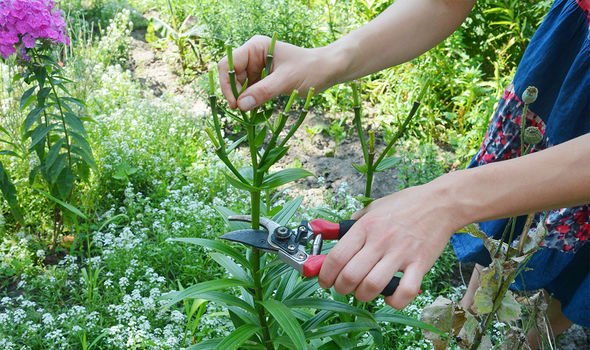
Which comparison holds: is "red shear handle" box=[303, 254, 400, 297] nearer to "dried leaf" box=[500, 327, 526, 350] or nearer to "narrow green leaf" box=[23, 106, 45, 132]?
"dried leaf" box=[500, 327, 526, 350]

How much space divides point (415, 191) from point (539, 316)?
0.60 meters

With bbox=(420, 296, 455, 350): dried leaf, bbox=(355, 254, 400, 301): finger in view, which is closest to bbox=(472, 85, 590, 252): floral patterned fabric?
bbox=(420, 296, 455, 350): dried leaf

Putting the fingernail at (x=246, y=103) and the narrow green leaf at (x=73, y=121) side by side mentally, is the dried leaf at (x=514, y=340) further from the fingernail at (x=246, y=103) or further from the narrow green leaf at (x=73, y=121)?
the narrow green leaf at (x=73, y=121)

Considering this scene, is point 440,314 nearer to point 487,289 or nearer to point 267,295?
point 487,289

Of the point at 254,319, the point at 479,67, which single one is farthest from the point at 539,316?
the point at 479,67

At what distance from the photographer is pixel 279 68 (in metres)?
1.59

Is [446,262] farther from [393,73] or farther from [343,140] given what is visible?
[393,73]

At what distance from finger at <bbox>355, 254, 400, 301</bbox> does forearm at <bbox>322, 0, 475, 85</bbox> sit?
0.69 m

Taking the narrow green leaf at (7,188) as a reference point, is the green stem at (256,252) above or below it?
below

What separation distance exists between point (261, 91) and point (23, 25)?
5.10 feet

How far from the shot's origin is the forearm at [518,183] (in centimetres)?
120

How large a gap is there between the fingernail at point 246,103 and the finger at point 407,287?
19.7 inches

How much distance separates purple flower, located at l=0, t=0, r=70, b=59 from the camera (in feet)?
8.46

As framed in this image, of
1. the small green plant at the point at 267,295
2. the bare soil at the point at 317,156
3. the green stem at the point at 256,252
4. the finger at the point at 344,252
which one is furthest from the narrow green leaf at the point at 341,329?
the bare soil at the point at 317,156
